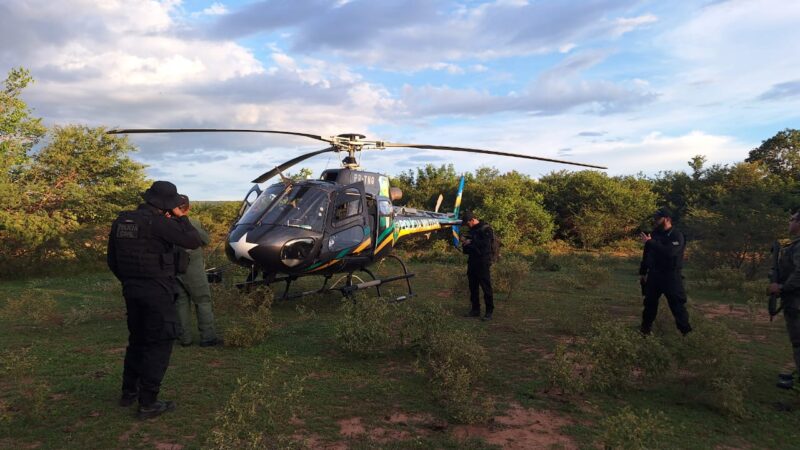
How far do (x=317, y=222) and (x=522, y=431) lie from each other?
4.95 m

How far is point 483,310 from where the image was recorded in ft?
30.2

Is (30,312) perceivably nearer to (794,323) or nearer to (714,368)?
(714,368)

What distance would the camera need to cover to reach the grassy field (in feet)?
12.6

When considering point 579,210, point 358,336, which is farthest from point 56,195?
point 579,210

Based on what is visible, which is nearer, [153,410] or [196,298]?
[153,410]

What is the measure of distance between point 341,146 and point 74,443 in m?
6.98

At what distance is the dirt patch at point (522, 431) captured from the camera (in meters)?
3.84

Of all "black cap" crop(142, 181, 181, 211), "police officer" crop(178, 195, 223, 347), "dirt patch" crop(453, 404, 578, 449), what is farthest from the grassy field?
"black cap" crop(142, 181, 181, 211)

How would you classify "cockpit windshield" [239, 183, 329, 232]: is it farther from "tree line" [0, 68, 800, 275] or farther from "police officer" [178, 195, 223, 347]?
"tree line" [0, 68, 800, 275]

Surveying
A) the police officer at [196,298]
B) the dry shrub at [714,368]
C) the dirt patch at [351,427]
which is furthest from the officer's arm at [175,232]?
the dry shrub at [714,368]

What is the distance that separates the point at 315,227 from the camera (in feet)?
25.5

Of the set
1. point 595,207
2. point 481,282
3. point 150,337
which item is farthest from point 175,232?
point 595,207

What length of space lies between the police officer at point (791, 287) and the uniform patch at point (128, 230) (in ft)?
22.2

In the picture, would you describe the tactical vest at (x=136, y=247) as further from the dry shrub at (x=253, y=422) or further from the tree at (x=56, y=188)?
the tree at (x=56, y=188)
